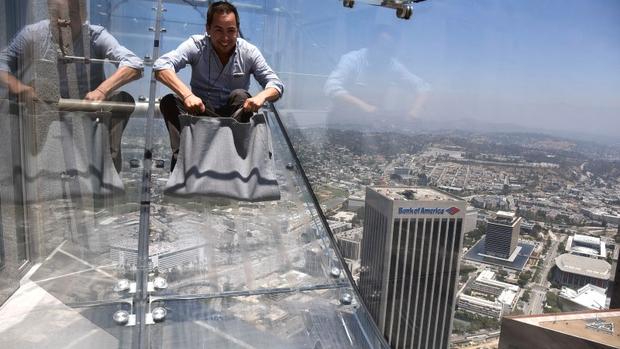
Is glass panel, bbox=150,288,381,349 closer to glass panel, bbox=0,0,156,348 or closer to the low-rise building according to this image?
glass panel, bbox=0,0,156,348

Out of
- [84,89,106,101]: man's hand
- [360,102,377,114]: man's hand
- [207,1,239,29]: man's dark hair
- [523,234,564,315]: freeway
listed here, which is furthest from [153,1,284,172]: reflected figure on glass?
[523,234,564,315]: freeway

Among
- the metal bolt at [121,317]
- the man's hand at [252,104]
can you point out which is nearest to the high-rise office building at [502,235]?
the man's hand at [252,104]

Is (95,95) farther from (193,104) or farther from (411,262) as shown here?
(411,262)

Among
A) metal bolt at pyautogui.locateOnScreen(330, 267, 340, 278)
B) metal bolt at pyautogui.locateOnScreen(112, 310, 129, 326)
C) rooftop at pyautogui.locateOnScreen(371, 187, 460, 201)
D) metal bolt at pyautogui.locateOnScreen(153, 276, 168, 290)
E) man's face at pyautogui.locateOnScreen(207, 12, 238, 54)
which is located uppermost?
man's face at pyautogui.locateOnScreen(207, 12, 238, 54)

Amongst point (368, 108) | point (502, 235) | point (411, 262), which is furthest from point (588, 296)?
point (368, 108)

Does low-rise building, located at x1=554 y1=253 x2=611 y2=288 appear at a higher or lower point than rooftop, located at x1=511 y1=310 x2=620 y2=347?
higher

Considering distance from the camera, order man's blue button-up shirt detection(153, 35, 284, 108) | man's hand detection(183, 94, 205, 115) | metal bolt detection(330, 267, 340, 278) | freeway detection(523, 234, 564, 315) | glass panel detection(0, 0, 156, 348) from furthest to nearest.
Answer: metal bolt detection(330, 267, 340, 278)
man's blue button-up shirt detection(153, 35, 284, 108)
man's hand detection(183, 94, 205, 115)
freeway detection(523, 234, 564, 315)
glass panel detection(0, 0, 156, 348)
